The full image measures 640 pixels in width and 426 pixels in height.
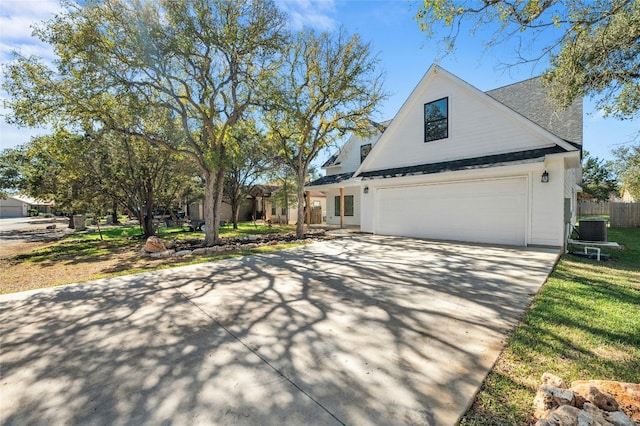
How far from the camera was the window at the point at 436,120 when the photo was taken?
12.1 metres

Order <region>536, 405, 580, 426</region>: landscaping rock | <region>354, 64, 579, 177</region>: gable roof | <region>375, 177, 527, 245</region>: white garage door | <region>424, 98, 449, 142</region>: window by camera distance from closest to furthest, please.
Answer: <region>536, 405, 580, 426</region>: landscaping rock < <region>354, 64, 579, 177</region>: gable roof < <region>375, 177, 527, 245</region>: white garage door < <region>424, 98, 449, 142</region>: window

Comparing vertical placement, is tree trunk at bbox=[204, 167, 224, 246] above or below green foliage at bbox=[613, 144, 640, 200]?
below

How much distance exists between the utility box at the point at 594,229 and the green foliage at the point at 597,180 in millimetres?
31724

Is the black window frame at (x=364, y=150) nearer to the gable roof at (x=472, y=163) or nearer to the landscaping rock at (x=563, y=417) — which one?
the gable roof at (x=472, y=163)

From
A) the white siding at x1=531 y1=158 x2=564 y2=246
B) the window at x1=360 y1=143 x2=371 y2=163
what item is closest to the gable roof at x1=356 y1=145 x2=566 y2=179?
the white siding at x1=531 y1=158 x2=564 y2=246

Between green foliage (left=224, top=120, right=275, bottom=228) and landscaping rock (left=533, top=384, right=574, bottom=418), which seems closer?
landscaping rock (left=533, top=384, right=574, bottom=418)

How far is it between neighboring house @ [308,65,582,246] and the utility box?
68cm

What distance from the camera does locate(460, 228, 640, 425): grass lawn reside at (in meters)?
2.30

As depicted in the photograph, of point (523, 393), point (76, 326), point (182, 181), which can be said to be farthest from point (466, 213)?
point (182, 181)

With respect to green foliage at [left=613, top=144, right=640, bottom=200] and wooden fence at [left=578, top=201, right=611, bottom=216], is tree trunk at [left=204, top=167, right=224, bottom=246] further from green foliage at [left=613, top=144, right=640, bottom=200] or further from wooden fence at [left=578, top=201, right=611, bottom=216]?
wooden fence at [left=578, top=201, right=611, bottom=216]

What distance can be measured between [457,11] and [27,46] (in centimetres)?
1281

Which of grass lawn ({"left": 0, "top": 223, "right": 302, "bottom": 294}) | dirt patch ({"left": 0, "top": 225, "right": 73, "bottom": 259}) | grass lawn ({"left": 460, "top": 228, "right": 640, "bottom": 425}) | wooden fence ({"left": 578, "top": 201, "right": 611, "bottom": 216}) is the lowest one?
dirt patch ({"left": 0, "top": 225, "right": 73, "bottom": 259})

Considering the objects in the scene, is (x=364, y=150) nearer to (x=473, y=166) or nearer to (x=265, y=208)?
(x=473, y=166)

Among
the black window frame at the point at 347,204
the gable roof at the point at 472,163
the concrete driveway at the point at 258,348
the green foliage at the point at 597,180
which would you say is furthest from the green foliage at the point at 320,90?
the green foliage at the point at 597,180
